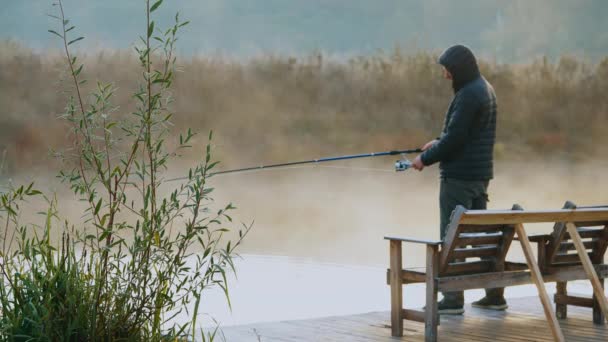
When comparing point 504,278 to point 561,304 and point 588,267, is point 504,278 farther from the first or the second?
point 561,304

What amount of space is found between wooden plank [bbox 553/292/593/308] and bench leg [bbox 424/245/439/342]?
99 centimetres

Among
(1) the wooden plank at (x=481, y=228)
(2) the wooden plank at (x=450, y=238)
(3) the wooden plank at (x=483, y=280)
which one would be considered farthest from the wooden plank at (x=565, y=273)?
(2) the wooden plank at (x=450, y=238)

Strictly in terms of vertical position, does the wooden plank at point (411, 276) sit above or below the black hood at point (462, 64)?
below

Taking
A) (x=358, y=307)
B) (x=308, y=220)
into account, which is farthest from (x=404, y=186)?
(x=358, y=307)

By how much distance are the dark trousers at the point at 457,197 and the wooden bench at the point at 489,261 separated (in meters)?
0.37

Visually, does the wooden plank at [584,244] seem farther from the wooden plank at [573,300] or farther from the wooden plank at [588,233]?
the wooden plank at [573,300]

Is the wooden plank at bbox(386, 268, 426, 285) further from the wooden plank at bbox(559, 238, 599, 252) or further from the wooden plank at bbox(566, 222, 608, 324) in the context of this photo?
the wooden plank at bbox(559, 238, 599, 252)

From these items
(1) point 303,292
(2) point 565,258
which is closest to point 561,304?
(2) point 565,258

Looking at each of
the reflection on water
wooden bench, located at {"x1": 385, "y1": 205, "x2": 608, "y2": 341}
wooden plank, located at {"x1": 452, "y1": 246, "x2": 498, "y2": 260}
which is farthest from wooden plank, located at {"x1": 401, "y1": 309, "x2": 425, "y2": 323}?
the reflection on water

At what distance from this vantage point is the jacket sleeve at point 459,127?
16.4 ft

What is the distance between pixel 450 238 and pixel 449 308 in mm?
925

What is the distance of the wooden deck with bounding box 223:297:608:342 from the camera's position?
14.8 ft

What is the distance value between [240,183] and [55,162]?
2331 millimetres

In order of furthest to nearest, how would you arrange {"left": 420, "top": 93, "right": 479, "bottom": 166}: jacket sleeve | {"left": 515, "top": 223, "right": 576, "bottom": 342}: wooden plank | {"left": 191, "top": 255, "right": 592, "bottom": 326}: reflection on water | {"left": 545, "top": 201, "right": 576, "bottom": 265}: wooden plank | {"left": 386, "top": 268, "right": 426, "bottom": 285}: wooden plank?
{"left": 191, "top": 255, "right": 592, "bottom": 326}: reflection on water, {"left": 420, "top": 93, "right": 479, "bottom": 166}: jacket sleeve, {"left": 545, "top": 201, "right": 576, "bottom": 265}: wooden plank, {"left": 386, "top": 268, "right": 426, "bottom": 285}: wooden plank, {"left": 515, "top": 223, "right": 576, "bottom": 342}: wooden plank
